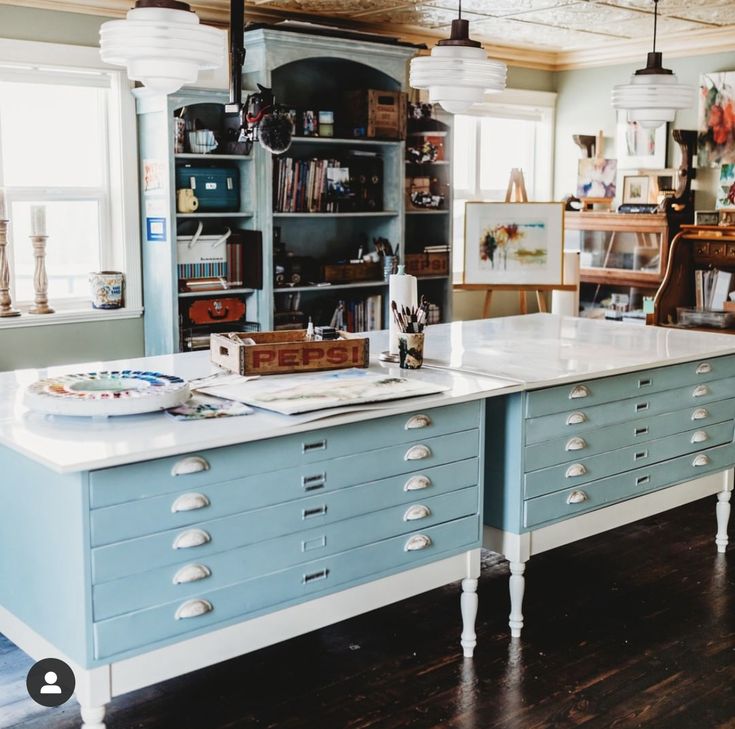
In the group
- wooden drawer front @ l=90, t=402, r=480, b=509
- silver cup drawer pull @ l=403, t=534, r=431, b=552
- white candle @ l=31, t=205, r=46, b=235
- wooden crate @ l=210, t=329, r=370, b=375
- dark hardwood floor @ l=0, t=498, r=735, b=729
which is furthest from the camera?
white candle @ l=31, t=205, r=46, b=235

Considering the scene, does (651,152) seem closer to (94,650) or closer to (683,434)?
(683,434)

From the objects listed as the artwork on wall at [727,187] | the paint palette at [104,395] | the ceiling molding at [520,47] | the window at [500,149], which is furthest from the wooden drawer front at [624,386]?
the window at [500,149]

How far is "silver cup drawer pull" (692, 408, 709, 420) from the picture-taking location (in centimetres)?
381

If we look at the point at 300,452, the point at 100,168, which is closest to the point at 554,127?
the point at 100,168

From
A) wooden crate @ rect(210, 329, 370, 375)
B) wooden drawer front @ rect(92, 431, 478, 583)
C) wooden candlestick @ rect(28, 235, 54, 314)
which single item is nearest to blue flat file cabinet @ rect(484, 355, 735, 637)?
wooden drawer front @ rect(92, 431, 478, 583)

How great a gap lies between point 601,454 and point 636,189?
172 inches

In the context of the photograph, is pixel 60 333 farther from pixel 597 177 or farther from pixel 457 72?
pixel 597 177

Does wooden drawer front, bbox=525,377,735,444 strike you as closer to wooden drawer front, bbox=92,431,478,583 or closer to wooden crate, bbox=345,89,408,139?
wooden drawer front, bbox=92,431,478,583

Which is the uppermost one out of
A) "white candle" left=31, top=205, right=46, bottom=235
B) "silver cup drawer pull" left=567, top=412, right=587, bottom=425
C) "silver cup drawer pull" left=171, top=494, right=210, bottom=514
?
"white candle" left=31, top=205, right=46, bottom=235

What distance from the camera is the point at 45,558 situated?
2.32 metres

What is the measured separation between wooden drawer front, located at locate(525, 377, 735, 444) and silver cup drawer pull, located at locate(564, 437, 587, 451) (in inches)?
0.9

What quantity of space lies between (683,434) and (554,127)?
4.73 m

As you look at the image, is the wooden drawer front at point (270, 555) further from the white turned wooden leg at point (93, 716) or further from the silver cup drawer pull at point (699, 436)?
the silver cup drawer pull at point (699, 436)

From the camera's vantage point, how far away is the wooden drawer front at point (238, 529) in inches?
88.0
